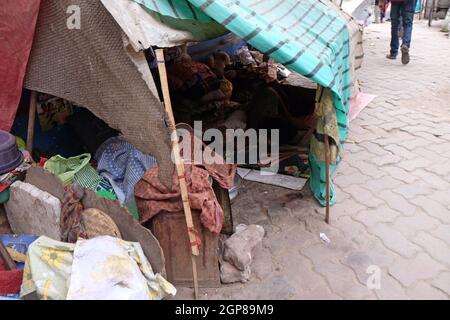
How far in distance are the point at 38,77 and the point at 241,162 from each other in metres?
2.14

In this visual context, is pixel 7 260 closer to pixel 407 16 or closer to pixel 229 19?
pixel 229 19

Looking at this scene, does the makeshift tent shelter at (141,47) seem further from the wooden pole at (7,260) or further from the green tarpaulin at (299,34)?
the wooden pole at (7,260)

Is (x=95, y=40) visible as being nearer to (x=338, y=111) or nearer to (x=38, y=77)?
(x=38, y=77)

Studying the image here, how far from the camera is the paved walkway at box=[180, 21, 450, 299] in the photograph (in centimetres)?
272

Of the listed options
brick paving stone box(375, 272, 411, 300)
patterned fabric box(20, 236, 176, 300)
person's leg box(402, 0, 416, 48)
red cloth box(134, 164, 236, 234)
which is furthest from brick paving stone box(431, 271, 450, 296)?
person's leg box(402, 0, 416, 48)

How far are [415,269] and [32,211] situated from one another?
2779mm

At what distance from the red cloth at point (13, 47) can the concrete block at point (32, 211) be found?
556mm

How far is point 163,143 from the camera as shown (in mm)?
2299

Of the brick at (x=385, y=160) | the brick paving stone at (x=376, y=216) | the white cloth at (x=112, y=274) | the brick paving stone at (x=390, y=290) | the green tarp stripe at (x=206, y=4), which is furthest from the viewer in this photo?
the brick at (x=385, y=160)

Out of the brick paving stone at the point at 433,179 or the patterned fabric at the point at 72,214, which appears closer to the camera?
the patterned fabric at the point at 72,214

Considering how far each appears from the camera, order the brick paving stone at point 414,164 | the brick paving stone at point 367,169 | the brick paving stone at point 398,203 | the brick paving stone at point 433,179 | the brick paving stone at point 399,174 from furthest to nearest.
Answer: the brick paving stone at point 414,164 → the brick paving stone at point 367,169 → the brick paving stone at point 399,174 → the brick paving stone at point 433,179 → the brick paving stone at point 398,203

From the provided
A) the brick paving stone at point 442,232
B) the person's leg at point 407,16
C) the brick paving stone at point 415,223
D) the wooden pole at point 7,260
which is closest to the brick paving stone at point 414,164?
the brick paving stone at point 415,223

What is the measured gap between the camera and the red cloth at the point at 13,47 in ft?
8.48

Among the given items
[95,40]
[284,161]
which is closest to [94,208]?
[95,40]
